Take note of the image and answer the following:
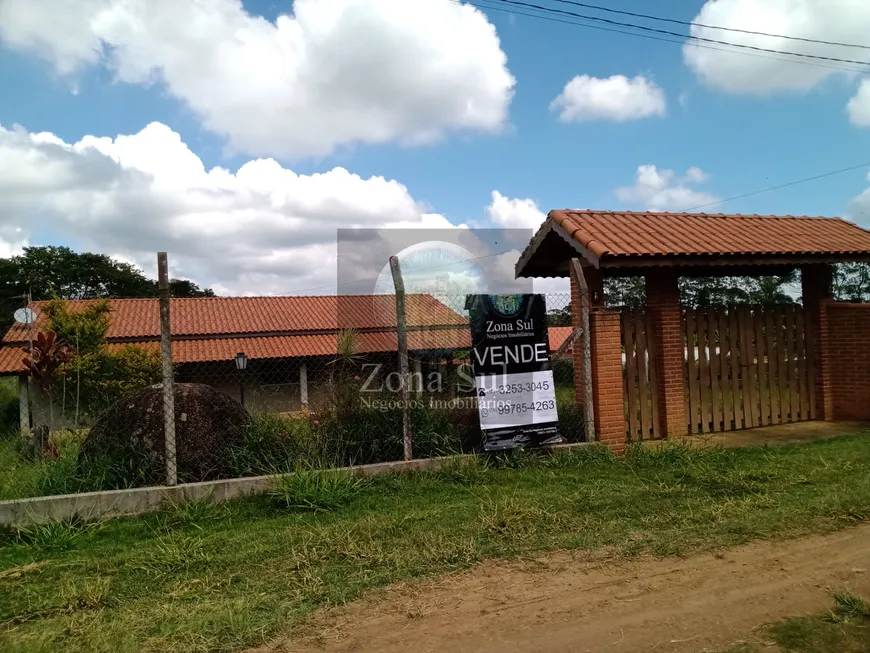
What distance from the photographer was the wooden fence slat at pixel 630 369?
25.8 feet

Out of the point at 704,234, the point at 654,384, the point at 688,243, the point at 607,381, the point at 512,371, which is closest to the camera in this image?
the point at 512,371

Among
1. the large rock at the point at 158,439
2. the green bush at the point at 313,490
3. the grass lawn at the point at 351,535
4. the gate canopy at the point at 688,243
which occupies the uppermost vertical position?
the gate canopy at the point at 688,243

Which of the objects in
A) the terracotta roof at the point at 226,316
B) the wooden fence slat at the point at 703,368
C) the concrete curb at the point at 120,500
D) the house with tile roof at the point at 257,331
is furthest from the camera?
the terracotta roof at the point at 226,316

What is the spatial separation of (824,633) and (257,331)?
2479 cm

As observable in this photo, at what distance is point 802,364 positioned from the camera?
9273 millimetres

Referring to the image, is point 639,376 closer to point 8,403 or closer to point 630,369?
point 630,369

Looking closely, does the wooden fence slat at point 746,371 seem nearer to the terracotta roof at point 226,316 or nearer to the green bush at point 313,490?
the green bush at point 313,490

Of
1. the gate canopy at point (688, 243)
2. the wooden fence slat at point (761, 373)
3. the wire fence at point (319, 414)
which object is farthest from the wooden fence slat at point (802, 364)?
the wire fence at point (319, 414)

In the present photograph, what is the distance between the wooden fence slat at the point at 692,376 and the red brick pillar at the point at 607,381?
173 centimetres

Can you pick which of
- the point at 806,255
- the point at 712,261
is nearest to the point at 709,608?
the point at 712,261

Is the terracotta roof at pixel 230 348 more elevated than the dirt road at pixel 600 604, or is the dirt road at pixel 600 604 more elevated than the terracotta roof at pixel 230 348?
the terracotta roof at pixel 230 348

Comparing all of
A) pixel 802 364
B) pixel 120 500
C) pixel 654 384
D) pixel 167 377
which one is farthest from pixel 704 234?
pixel 120 500

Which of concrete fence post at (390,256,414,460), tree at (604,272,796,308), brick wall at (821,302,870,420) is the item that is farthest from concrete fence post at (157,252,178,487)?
tree at (604,272,796,308)

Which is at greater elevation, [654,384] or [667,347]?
[667,347]
